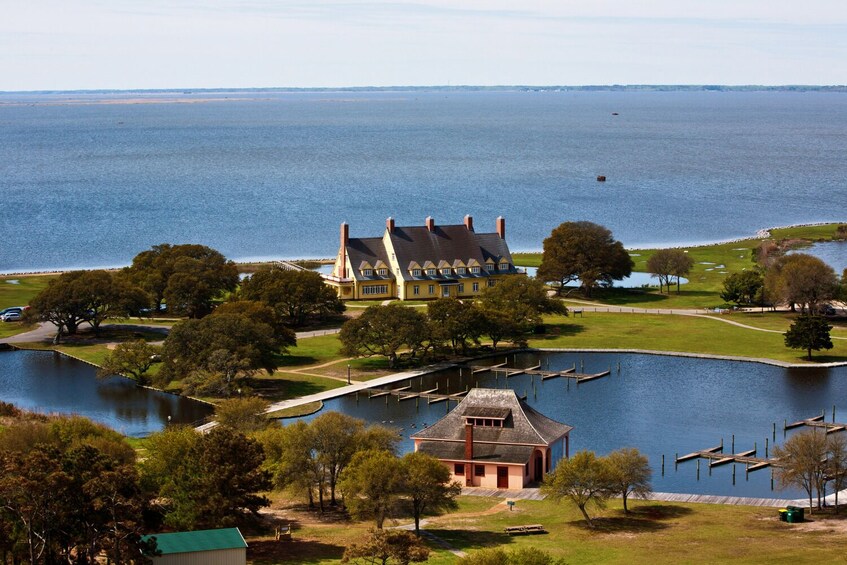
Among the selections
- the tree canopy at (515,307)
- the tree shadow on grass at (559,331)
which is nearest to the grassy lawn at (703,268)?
the tree shadow on grass at (559,331)

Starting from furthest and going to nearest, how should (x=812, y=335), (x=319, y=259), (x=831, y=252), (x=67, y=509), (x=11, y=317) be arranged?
(x=319, y=259), (x=831, y=252), (x=11, y=317), (x=812, y=335), (x=67, y=509)

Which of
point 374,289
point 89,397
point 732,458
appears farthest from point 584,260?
point 732,458

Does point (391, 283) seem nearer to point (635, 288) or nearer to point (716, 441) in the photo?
point (635, 288)

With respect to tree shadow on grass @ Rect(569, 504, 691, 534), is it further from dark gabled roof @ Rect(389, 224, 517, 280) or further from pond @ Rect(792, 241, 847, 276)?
pond @ Rect(792, 241, 847, 276)

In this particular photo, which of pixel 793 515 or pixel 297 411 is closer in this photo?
pixel 793 515

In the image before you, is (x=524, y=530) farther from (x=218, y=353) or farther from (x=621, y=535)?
(x=218, y=353)

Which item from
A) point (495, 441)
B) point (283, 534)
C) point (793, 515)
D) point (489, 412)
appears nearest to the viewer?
point (283, 534)
